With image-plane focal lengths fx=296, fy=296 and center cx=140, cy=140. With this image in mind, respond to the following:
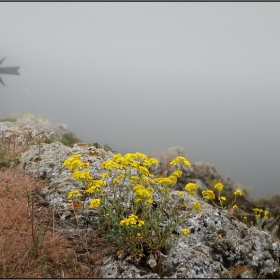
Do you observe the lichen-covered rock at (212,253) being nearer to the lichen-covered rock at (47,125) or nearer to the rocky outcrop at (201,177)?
the rocky outcrop at (201,177)

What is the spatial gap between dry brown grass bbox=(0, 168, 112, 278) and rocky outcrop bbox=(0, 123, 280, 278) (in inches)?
7.9

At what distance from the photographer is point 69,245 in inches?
167

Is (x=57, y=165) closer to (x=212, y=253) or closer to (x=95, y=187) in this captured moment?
(x=95, y=187)

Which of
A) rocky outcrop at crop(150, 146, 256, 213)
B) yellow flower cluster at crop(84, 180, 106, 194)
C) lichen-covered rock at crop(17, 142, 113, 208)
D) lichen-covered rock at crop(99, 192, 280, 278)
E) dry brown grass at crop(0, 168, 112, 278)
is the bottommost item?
rocky outcrop at crop(150, 146, 256, 213)

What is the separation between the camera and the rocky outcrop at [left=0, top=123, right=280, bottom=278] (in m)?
3.81

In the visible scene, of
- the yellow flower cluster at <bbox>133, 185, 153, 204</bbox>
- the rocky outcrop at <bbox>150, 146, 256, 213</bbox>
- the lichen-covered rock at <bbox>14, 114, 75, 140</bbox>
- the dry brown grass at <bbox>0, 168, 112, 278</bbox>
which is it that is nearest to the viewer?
the dry brown grass at <bbox>0, 168, 112, 278</bbox>

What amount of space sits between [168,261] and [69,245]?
56.5 inches

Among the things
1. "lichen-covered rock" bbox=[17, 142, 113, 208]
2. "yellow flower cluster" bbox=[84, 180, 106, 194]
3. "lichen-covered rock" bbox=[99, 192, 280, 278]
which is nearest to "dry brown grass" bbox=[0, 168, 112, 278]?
"lichen-covered rock" bbox=[99, 192, 280, 278]

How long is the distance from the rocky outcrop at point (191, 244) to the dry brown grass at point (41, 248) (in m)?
0.20

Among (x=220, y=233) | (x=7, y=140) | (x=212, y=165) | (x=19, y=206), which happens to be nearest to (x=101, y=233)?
(x=19, y=206)

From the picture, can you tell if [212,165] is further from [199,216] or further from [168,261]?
[168,261]

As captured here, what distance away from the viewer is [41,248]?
4.06 meters

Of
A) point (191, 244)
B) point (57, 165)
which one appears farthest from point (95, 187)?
point (57, 165)

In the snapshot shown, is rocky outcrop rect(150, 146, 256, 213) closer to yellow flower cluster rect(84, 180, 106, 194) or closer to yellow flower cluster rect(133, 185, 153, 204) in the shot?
yellow flower cluster rect(133, 185, 153, 204)
